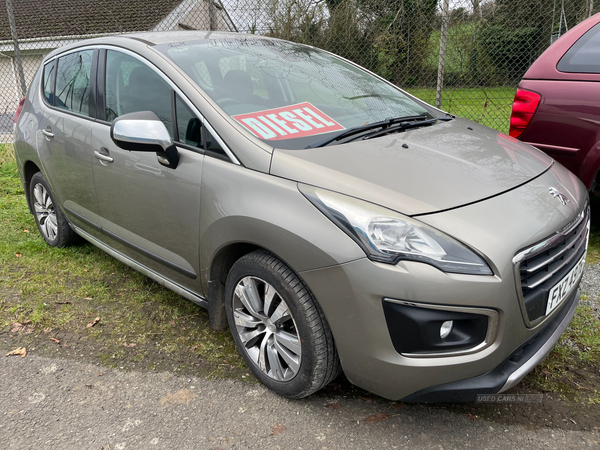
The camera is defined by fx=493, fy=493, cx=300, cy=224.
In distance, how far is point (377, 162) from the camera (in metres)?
2.11

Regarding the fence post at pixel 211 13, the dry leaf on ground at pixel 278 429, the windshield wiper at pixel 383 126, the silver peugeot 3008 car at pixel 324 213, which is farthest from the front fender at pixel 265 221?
the fence post at pixel 211 13

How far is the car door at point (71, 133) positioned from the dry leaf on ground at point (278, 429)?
187cm

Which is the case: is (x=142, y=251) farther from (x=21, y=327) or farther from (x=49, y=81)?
(x=49, y=81)

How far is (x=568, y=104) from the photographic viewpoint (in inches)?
136

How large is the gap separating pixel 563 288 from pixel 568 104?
196 cm

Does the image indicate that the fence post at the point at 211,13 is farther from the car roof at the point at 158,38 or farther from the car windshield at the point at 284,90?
the car windshield at the point at 284,90

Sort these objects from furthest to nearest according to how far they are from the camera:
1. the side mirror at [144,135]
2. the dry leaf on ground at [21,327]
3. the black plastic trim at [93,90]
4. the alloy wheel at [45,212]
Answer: the alloy wheel at [45,212], the black plastic trim at [93,90], the dry leaf on ground at [21,327], the side mirror at [144,135]

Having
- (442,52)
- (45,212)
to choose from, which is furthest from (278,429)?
(442,52)

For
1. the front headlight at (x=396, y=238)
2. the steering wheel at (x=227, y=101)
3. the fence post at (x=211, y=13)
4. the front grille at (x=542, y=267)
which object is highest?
the fence post at (x=211, y=13)

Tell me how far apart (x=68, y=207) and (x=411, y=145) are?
100 inches

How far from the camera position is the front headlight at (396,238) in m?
1.73

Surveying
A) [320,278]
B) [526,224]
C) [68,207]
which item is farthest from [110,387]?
[526,224]

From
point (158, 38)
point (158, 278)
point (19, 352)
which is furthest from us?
point (158, 38)

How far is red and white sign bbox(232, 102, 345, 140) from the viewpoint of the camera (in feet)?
7.63
